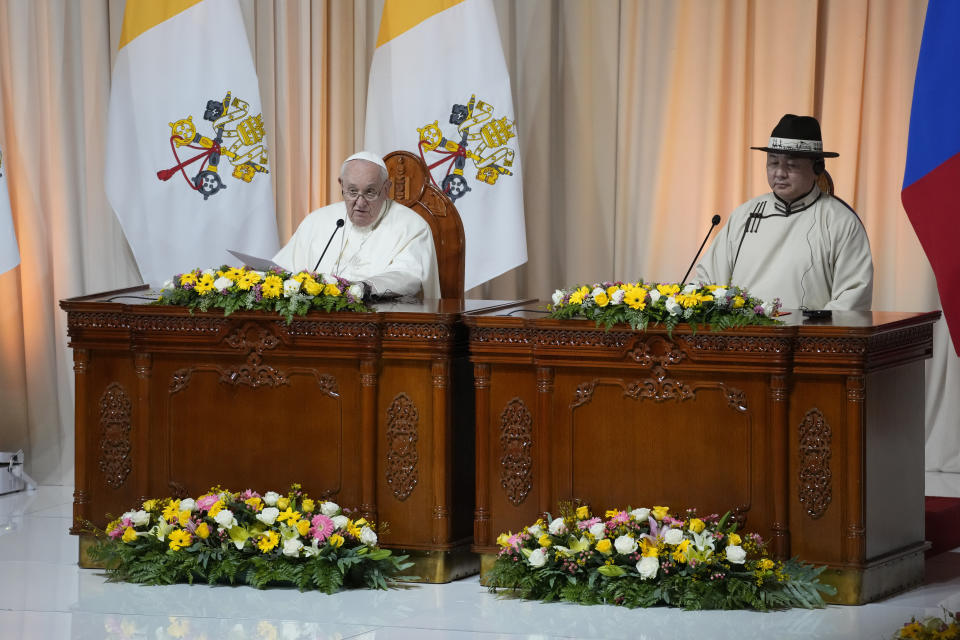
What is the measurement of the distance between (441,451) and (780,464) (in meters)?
1.15

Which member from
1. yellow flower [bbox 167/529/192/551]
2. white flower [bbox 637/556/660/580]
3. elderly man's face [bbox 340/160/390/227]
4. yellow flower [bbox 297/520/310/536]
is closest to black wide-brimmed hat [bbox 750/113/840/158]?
elderly man's face [bbox 340/160/390/227]

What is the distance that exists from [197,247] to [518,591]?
309 centimetres

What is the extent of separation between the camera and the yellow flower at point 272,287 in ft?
16.5

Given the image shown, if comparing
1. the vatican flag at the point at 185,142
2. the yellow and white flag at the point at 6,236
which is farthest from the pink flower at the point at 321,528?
the yellow and white flag at the point at 6,236

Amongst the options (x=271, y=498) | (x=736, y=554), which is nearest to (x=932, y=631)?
(x=736, y=554)

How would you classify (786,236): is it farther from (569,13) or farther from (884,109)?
(569,13)

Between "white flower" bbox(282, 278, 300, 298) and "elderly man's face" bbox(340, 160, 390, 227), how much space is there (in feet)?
3.22

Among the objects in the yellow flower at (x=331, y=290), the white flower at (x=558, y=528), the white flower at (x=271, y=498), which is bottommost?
the white flower at (x=558, y=528)

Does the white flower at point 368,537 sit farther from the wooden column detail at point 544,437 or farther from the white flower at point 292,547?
the wooden column detail at point 544,437

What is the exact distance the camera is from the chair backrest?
6320mm

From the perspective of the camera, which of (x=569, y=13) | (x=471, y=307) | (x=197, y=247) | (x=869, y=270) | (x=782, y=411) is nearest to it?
(x=782, y=411)

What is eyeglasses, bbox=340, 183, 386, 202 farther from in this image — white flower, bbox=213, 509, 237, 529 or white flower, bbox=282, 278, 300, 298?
white flower, bbox=213, 509, 237, 529

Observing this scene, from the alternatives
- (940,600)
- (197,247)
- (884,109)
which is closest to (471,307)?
(940,600)

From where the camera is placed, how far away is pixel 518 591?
4.84 metres
